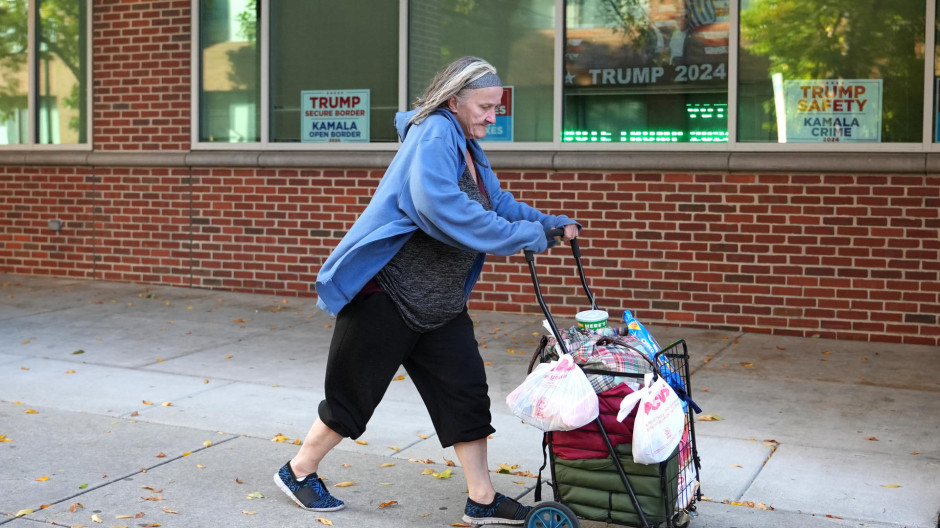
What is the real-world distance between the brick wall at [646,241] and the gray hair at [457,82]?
15.5 feet

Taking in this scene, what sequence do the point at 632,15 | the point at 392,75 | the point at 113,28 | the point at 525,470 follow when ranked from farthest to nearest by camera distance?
the point at 113,28 < the point at 392,75 < the point at 632,15 < the point at 525,470

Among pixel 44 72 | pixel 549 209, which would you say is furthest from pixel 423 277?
pixel 44 72

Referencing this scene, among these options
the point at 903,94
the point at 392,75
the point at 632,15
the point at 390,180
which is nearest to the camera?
the point at 390,180

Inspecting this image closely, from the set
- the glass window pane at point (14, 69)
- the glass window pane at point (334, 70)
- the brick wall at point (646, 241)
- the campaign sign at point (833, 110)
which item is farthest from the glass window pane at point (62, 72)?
the campaign sign at point (833, 110)

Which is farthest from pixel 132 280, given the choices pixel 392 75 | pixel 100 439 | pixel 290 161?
pixel 100 439

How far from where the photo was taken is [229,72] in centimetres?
1045

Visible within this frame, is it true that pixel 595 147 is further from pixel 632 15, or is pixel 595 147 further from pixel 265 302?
pixel 265 302

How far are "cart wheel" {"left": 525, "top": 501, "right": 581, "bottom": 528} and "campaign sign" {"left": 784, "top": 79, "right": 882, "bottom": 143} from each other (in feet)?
17.1

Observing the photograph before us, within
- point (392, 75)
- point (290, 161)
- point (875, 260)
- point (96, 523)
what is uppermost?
point (392, 75)

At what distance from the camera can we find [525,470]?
5062 mm

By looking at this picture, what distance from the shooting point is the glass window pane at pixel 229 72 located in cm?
1034

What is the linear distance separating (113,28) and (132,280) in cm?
242

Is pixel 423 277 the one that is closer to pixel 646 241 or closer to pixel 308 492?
pixel 308 492

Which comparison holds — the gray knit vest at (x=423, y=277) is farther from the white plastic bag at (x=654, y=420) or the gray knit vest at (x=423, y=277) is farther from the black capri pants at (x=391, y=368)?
the white plastic bag at (x=654, y=420)
